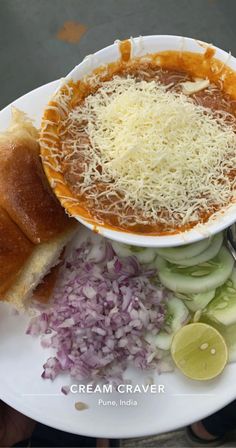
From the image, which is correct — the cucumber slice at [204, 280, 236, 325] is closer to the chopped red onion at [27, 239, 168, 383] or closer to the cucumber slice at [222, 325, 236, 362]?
the cucumber slice at [222, 325, 236, 362]

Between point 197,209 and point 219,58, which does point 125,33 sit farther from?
point 197,209

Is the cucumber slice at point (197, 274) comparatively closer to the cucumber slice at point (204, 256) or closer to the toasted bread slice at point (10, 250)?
the cucumber slice at point (204, 256)

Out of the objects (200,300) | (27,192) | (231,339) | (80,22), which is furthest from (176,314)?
(80,22)

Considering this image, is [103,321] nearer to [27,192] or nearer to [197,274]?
[197,274]

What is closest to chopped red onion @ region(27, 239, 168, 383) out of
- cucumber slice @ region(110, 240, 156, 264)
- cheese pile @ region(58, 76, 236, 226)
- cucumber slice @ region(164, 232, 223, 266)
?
cucumber slice @ region(110, 240, 156, 264)

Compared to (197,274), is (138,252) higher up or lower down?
higher up

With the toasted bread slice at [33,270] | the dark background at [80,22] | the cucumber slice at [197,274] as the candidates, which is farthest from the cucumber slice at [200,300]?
the dark background at [80,22]

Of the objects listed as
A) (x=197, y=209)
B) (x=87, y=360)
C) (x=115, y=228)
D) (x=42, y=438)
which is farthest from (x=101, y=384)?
(x=197, y=209)
